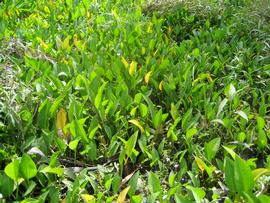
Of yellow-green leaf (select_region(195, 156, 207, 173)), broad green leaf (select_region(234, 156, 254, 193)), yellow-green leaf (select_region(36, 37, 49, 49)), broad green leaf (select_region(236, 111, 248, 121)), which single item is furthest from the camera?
yellow-green leaf (select_region(36, 37, 49, 49))

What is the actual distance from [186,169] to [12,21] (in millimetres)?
2044

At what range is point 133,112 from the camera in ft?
6.65

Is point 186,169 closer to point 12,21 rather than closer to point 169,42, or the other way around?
point 169,42

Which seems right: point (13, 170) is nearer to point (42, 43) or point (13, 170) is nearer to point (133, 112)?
point (133, 112)

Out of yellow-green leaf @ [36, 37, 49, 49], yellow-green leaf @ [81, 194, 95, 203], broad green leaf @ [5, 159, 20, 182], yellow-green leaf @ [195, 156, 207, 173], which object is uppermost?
broad green leaf @ [5, 159, 20, 182]

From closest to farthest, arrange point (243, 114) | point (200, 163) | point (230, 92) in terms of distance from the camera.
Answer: point (200, 163) → point (243, 114) → point (230, 92)

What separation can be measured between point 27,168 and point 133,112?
2.03ft

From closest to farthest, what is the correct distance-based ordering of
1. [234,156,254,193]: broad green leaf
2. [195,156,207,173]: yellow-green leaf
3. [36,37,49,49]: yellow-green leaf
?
1. [234,156,254,193]: broad green leaf
2. [195,156,207,173]: yellow-green leaf
3. [36,37,49,49]: yellow-green leaf

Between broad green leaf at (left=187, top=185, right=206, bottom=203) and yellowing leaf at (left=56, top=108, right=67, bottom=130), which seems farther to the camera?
yellowing leaf at (left=56, top=108, right=67, bottom=130)

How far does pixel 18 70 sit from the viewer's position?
228 centimetres

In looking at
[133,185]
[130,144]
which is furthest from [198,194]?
[130,144]

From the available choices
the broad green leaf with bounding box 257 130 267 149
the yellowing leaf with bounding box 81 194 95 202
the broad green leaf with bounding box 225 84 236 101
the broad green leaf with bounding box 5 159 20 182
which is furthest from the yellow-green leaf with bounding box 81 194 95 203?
the broad green leaf with bounding box 225 84 236 101

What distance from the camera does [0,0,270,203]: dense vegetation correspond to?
1609 mm

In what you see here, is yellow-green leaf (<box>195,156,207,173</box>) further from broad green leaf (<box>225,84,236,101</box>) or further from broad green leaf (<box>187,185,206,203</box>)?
broad green leaf (<box>225,84,236,101</box>)
